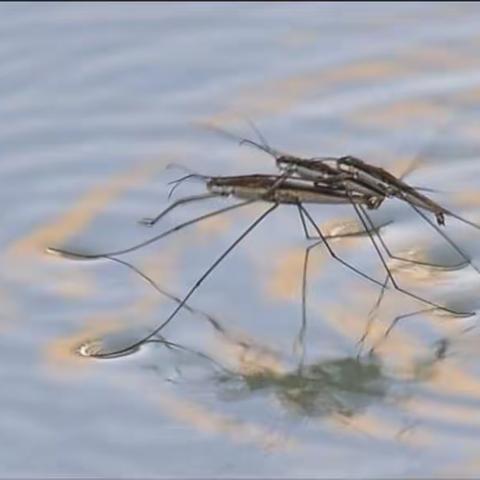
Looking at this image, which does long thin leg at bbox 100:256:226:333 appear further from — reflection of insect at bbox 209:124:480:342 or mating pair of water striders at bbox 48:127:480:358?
reflection of insect at bbox 209:124:480:342

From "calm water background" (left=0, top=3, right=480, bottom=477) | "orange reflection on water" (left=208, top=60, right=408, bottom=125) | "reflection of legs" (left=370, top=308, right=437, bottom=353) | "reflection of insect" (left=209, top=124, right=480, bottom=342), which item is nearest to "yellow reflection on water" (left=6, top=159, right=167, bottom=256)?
"calm water background" (left=0, top=3, right=480, bottom=477)

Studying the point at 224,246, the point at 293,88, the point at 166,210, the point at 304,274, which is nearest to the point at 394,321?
the point at 304,274

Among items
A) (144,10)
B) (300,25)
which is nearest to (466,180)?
(300,25)

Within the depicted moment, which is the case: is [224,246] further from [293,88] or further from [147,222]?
[293,88]

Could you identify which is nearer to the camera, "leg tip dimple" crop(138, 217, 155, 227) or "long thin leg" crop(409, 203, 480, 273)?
"long thin leg" crop(409, 203, 480, 273)

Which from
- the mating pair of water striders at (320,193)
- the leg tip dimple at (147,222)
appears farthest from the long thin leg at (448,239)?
the leg tip dimple at (147,222)

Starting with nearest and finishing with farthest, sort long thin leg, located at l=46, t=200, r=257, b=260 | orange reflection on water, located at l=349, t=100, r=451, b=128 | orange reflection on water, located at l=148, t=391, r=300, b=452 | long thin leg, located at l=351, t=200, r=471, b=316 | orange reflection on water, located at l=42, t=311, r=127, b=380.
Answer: orange reflection on water, located at l=148, t=391, r=300, b=452, orange reflection on water, located at l=42, t=311, r=127, b=380, long thin leg, located at l=351, t=200, r=471, b=316, long thin leg, located at l=46, t=200, r=257, b=260, orange reflection on water, located at l=349, t=100, r=451, b=128

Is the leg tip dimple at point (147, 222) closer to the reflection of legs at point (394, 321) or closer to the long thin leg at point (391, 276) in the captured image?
the long thin leg at point (391, 276)

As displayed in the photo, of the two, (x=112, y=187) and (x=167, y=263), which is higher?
(x=112, y=187)

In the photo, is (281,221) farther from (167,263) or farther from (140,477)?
(140,477)
